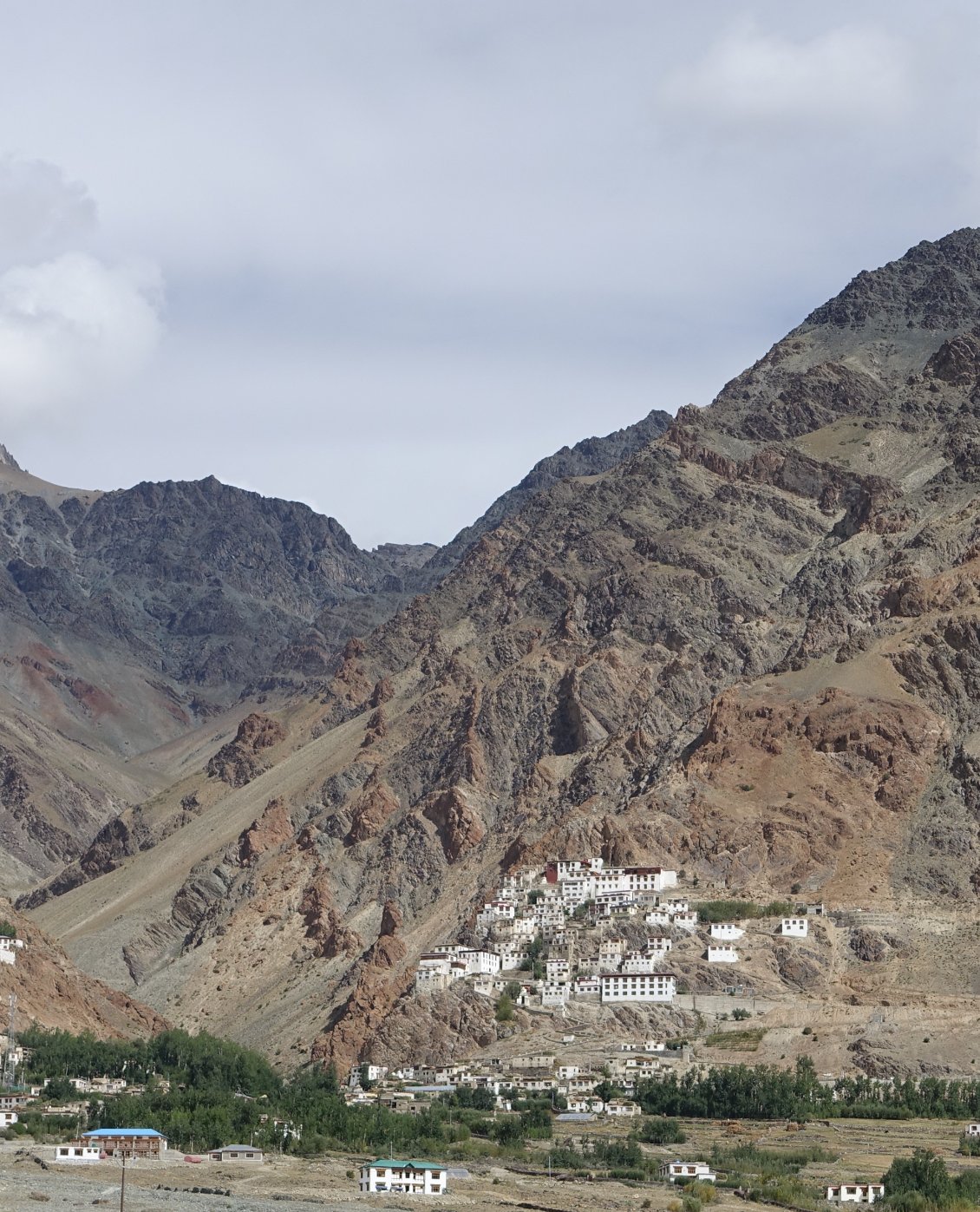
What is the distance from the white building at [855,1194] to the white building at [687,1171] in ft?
31.2

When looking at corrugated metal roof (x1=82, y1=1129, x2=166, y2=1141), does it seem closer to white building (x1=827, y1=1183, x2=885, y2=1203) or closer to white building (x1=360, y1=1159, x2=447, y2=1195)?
white building (x1=360, y1=1159, x2=447, y2=1195)

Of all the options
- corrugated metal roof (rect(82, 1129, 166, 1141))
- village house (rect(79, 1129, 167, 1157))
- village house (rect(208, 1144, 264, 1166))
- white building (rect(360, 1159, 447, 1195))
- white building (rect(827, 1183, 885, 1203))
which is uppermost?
corrugated metal roof (rect(82, 1129, 166, 1141))

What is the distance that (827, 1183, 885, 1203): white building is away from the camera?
162m

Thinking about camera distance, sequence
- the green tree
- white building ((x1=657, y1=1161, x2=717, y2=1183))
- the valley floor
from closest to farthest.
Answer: the valley floor < the green tree < white building ((x1=657, y1=1161, x2=717, y2=1183))

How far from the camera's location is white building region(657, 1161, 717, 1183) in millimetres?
171000

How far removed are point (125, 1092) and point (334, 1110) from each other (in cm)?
1588

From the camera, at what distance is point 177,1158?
170500mm

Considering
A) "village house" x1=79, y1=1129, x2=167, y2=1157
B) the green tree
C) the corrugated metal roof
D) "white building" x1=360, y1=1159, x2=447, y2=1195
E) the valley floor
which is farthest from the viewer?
the corrugated metal roof

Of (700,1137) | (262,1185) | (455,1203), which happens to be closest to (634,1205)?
(455,1203)

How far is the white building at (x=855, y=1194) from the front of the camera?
162375 mm

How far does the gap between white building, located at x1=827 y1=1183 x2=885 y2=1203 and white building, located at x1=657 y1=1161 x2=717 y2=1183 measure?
9.50 metres

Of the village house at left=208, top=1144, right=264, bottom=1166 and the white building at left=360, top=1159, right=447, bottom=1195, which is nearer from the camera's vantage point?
the white building at left=360, top=1159, right=447, bottom=1195

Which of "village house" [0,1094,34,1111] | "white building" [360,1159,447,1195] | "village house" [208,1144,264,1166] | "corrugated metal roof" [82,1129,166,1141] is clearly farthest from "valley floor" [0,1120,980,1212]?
"village house" [0,1094,34,1111]

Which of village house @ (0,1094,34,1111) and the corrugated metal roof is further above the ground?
village house @ (0,1094,34,1111)
